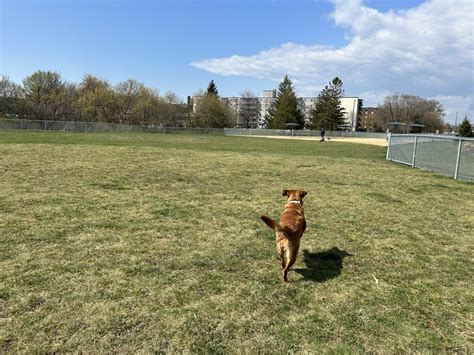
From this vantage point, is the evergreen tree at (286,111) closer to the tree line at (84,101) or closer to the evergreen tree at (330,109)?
the evergreen tree at (330,109)

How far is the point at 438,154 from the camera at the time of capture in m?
12.7

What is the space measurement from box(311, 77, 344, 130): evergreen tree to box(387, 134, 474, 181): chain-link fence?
63127 mm

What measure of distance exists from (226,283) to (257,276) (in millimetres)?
364

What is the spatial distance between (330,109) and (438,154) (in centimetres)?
6840

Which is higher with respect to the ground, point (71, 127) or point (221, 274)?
point (71, 127)

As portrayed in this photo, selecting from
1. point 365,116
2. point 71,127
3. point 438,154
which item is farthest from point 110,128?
point 365,116

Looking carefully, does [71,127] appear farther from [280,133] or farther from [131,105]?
[280,133]

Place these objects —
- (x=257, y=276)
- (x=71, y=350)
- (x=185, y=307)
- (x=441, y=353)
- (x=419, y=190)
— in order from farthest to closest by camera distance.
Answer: (x=419, y=190) → (x=257, y=276) → (x=185, y=307) → (x=441, y=353) → (x=71, y=350)

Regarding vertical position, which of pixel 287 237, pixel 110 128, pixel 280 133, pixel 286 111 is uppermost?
pixel 286 111

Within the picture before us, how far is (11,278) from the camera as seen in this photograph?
10.6 ft

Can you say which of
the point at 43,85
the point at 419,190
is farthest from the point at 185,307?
the point at 43,85

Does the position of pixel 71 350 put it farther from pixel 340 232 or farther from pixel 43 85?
pixel 43 85

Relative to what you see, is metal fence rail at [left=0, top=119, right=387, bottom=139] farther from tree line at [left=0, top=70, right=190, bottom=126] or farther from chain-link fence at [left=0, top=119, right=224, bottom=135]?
tree line at [left=0, top=70, right=190, bottom=126]

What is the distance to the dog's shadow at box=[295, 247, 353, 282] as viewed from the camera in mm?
3672
